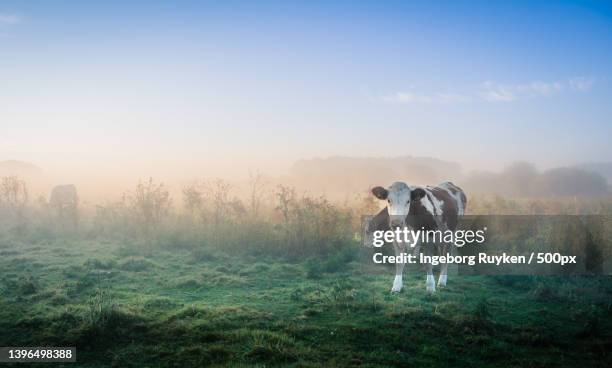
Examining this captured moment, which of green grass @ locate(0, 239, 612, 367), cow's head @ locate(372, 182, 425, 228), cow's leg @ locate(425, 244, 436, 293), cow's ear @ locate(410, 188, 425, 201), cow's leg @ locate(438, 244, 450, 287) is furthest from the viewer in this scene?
cow's leg @ locate(438, 244, 450, 287)

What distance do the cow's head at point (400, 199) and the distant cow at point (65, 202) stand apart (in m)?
14.4

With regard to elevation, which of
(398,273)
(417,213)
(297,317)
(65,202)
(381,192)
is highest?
(381,192)

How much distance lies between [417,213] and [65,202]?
724 inches

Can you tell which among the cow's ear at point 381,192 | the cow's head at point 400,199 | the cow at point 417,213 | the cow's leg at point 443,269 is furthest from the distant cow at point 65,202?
the cow's leg at point 443,269

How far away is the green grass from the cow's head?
5.10 ft

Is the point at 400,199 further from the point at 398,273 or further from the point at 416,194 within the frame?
the point at 398,273

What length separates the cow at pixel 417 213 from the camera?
381 inches

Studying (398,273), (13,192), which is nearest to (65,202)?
(13,192)

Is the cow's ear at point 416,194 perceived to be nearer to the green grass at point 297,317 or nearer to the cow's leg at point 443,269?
the cow's leg at point 443,269

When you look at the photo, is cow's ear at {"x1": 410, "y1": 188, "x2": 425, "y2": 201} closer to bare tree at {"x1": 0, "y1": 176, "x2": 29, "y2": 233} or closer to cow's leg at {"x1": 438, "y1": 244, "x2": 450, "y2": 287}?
cow's leg at {"x1": 438, "y1": 244, "x2": 450, "y2": 287}

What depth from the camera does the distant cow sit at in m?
19.6

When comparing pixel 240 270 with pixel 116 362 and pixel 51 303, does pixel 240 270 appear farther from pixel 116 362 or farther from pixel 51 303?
pixel 116 362

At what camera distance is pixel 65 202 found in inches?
871

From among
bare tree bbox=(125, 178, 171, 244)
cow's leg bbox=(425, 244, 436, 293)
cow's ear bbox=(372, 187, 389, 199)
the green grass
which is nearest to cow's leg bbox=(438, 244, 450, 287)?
the green grass
